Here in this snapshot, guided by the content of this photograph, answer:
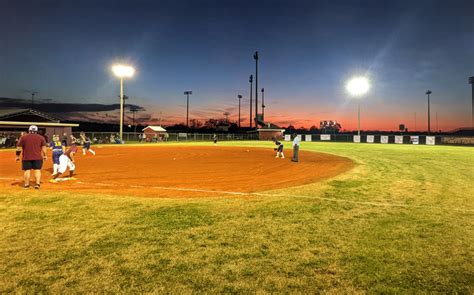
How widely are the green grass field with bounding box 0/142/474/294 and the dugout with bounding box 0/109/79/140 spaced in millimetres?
35474

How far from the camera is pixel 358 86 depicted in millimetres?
53562

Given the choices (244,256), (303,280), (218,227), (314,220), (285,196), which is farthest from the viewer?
(285,196)

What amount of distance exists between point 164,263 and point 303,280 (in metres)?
2.12

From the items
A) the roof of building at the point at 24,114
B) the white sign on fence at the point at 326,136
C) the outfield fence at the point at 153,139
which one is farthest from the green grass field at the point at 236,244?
the white sign on fence at the point at 326,136

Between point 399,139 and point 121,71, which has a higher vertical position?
point 121,71

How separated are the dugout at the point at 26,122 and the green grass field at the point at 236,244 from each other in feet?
116

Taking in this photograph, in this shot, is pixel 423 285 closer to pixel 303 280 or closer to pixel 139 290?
pixel 303 280

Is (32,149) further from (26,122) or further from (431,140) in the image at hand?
(431,140)

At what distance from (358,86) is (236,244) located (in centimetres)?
5567

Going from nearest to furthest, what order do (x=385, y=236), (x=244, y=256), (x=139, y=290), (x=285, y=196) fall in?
(x=139, y=290), (x=244, y=256), (x=385, y=236), (x=285, y=196)

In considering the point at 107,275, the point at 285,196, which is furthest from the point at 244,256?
the point at 285,196

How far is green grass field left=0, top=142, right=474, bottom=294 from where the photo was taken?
3.79m

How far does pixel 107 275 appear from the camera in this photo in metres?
3.93

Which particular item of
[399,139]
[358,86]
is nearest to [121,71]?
[358,86]
